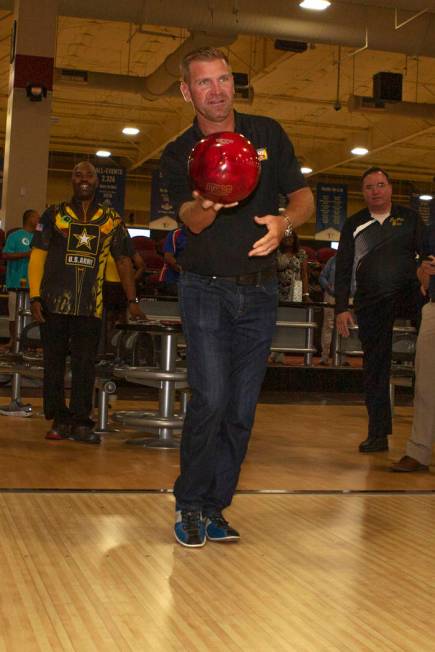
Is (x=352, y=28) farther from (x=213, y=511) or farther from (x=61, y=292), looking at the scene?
(x=213, y=511)

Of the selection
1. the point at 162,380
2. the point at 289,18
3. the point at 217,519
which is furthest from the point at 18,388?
the point at 289,18

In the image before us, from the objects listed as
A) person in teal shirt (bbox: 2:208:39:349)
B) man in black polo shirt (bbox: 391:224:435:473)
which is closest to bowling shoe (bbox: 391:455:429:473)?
man in black polo shirt (bbox: 391:224:435:473)

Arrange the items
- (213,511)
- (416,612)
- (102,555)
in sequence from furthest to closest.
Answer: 1. (213,511)
2. (102,555)
3. (416,612)

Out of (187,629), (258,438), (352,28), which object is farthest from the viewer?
(352,28)

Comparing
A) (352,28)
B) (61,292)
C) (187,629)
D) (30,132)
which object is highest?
(352,28)

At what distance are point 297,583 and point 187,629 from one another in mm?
541

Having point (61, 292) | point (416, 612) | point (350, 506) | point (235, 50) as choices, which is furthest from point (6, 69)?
point (416, 612)

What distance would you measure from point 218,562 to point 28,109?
967cm

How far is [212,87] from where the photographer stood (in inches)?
118

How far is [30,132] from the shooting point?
Result: 11.8m

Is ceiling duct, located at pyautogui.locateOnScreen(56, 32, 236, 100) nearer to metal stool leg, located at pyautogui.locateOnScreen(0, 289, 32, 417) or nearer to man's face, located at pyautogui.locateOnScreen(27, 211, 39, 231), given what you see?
man's face, located at pyautogui.locateOnScreen(27, 211, 39, 231)

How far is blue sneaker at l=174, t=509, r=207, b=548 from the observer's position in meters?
3.13

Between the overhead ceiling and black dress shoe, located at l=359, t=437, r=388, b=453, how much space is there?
24.6 ft

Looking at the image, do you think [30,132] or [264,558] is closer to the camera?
[264,558]
